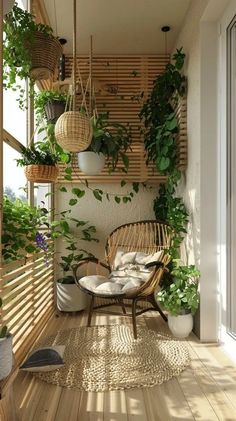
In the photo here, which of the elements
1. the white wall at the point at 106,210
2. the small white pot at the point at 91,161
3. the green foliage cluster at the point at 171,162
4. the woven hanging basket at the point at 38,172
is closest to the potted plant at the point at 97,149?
the small white pot at the point at 91,161

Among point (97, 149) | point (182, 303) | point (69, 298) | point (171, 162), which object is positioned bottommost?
point (69, 298)

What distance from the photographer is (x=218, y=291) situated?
8.74 feet

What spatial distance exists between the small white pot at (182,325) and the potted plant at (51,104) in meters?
2.04

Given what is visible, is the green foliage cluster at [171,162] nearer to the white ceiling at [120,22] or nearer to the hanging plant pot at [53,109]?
the white ceiling at [120,22]

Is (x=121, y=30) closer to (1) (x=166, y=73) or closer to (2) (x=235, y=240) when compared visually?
(1) (x=166, y=73)

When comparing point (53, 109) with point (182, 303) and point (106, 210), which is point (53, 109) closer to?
point (106, 210)

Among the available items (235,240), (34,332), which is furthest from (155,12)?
(34,332)

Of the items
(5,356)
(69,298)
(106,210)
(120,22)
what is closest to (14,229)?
(5,356)

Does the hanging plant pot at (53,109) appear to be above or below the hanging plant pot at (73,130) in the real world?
above

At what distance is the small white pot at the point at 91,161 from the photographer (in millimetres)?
3145

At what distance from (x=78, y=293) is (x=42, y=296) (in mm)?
433

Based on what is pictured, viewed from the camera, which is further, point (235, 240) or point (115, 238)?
point (115, 238)

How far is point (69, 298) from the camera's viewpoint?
345 centimetres

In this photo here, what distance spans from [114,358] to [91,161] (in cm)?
170
